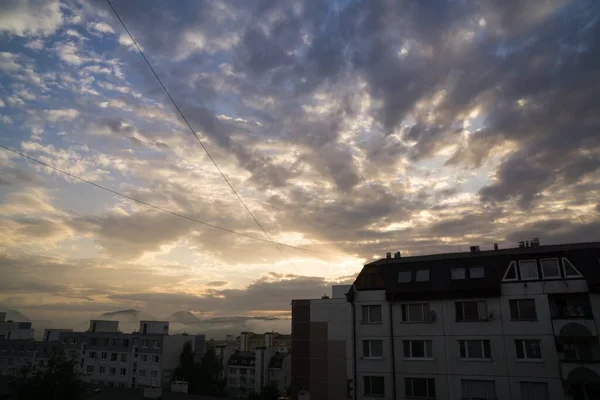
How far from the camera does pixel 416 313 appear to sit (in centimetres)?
3622

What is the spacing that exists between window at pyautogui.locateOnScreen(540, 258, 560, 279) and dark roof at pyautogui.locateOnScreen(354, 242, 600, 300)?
16.6 inches

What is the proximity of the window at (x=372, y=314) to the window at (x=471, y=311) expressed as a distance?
701 cm

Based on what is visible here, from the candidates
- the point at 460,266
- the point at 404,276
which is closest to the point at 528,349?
the point at 460,266

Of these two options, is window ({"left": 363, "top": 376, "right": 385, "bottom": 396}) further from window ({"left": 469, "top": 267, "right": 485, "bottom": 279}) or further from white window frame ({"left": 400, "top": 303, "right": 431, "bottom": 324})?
window ({"left": 469, "top": 267, "right": 485, "bottom": 279})

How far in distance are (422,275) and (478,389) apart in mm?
10064

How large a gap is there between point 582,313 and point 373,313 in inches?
651

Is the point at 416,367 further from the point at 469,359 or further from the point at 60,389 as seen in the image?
the point at 60,389

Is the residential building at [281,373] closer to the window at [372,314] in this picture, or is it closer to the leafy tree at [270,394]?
the leafy tree at [270,394]

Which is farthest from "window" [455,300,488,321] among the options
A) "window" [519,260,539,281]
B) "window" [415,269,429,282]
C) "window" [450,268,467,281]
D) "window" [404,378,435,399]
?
"window" [404,378,435,399]

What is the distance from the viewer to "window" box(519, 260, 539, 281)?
108ft

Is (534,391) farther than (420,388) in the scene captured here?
No

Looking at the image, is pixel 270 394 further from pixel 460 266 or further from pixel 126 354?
pixel 460 266

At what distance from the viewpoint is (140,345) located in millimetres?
83750

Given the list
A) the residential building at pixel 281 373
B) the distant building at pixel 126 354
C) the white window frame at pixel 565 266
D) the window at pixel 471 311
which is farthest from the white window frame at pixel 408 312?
the residential building at pixel 281 373
